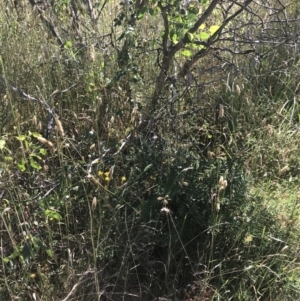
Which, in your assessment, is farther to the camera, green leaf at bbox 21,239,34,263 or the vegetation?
the vegetation

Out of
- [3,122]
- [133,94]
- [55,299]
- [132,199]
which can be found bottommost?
[55,299]

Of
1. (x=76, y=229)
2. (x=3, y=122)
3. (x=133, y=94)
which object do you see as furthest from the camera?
(x=133, y=94)

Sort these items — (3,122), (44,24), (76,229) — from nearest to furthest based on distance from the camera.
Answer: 1. (76,229)
2. (3,122)
3. (44,24)

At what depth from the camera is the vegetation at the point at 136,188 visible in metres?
1.55

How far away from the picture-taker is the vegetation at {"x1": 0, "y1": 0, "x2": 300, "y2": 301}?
1552 mm

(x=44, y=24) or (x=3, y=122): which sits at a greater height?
(x=44, y=24)

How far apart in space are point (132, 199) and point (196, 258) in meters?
0.33

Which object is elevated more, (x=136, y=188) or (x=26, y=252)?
(x=136, y=188)

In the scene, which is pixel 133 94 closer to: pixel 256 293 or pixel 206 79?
pixel 206 79

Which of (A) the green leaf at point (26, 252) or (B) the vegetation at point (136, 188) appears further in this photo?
(B) the vegetation at point (136, 188)

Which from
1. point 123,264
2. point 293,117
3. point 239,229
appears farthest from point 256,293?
point 293,117

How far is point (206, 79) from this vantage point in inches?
95.8

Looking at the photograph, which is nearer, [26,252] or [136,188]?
[26,252]

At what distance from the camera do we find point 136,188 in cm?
174
